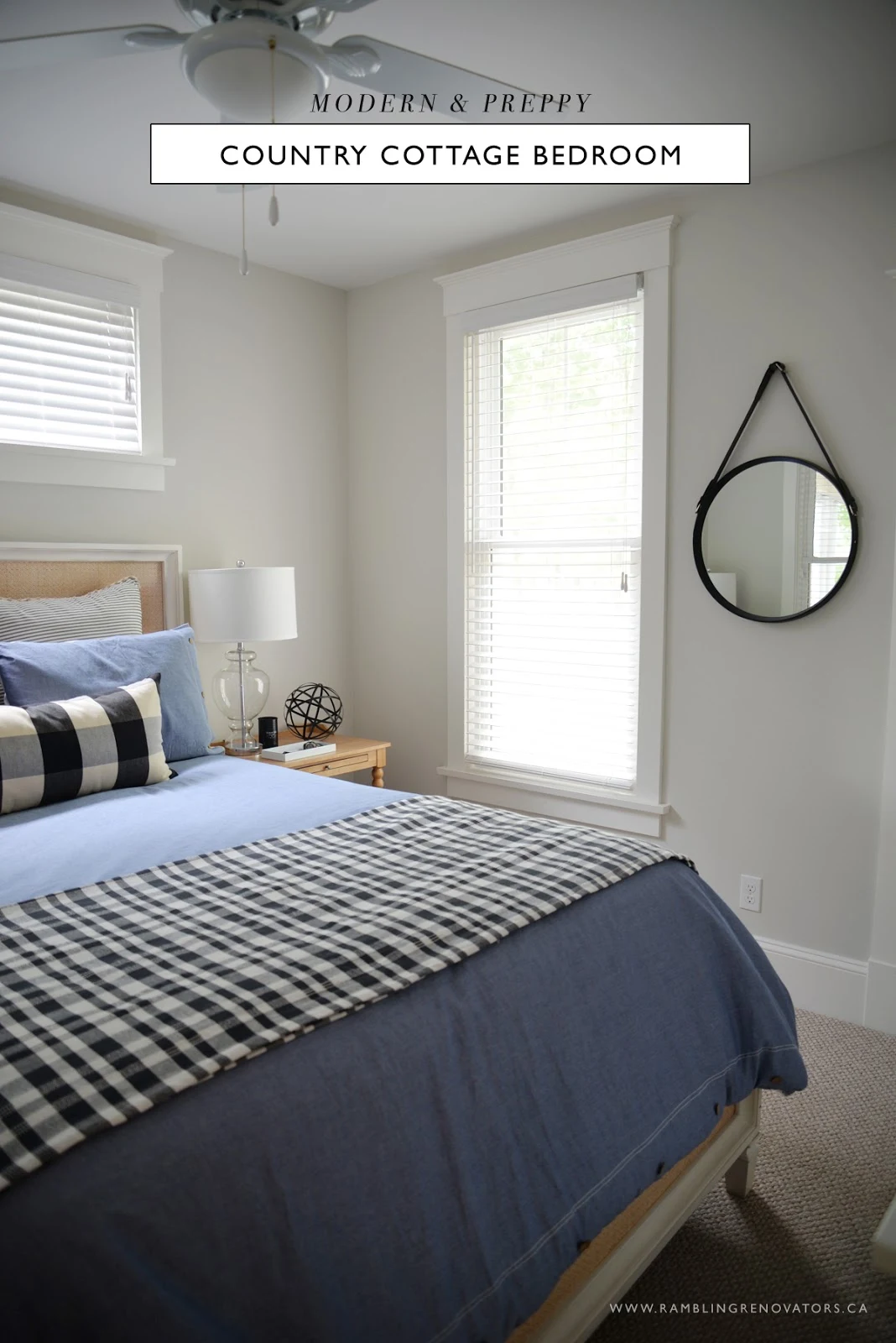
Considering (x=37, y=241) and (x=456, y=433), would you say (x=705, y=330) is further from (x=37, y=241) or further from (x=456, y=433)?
(x=37, y=241)

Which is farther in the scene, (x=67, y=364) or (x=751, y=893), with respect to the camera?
(x=67, y=364)

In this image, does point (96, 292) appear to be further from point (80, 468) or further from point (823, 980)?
point (823, 980)

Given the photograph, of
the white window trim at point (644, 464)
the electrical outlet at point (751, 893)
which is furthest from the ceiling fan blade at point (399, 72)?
the electrical outlet at point (751, 893)

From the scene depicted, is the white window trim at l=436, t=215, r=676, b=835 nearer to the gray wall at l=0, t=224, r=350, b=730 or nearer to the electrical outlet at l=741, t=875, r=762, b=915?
the electrical outlet at l=741, t=875, r=762, b=915

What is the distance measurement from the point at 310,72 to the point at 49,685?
66.7 inches

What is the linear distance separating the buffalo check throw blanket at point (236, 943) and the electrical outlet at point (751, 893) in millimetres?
1245

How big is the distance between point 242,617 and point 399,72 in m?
1.91

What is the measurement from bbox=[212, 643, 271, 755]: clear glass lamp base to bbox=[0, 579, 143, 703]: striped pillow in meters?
0.39

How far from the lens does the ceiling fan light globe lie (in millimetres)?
1594

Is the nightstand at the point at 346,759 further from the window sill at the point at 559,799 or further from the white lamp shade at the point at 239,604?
the white lamp shade at the point at 239,604

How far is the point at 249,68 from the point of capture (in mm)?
1638

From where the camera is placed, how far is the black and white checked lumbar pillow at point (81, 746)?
7.59 ft

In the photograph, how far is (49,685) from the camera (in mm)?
2598

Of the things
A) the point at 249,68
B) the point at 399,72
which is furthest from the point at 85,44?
the point at 399,72
